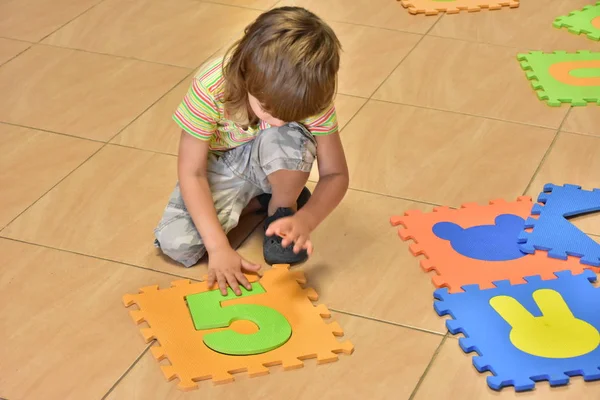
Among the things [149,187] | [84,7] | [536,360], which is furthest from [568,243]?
[84,7]

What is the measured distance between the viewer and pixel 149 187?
1686 mm

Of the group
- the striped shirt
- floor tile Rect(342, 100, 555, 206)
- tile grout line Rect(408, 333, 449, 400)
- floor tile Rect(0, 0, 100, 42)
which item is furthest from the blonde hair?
floor tile Rect(0, 0, 100, 42)

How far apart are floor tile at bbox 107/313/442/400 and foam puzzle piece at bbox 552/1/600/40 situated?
132 centimetres

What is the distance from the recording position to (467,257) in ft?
4.87

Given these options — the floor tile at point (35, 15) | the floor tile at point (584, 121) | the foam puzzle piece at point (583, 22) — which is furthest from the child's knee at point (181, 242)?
the foam puzzle piece at point (583, 22)

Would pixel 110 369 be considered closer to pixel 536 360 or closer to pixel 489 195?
pixel 536 360

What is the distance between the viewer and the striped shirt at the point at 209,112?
141 centimetres

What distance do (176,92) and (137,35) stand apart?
0.37 m

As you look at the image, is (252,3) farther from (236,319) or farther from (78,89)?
(236,319)

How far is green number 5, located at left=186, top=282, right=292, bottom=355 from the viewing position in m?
1.28

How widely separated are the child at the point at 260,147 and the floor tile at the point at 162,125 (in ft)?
0.99

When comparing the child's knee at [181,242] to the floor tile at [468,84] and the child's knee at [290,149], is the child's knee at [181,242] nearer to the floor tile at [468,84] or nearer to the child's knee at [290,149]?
the child's knee at [290,149]

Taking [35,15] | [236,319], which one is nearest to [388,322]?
[236,319]

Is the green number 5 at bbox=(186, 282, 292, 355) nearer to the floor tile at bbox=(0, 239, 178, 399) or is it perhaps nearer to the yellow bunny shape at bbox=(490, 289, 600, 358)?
the floor tile at bbox=(0, 239, 178, 399)
